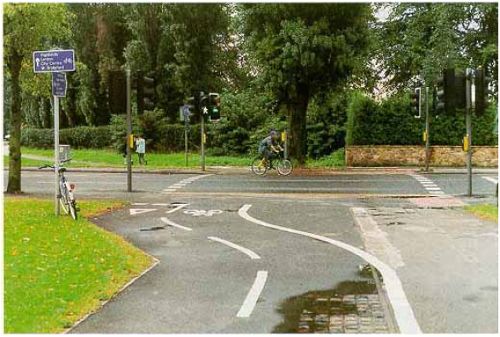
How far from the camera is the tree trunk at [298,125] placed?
109 feet

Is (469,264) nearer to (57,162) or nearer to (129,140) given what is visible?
(57,162)

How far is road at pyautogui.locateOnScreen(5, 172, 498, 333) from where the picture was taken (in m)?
7.06

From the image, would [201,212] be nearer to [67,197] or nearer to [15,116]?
[67,197]

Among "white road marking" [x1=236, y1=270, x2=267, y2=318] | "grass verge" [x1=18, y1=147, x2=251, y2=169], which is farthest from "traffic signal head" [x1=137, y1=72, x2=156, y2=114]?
"grass verge" [x1=18, y1=147, x2=251, y2=169]

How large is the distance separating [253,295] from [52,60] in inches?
295

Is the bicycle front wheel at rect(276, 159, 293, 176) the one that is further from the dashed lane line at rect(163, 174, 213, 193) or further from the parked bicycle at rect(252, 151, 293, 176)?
the dashed lane line at rect(163, 174, 213, 193)

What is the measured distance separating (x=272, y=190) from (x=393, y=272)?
13.8m

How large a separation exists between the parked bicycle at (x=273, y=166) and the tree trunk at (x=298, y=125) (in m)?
3.42

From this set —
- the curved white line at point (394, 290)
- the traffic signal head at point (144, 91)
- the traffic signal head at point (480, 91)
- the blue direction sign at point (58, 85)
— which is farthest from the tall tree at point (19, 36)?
the traffic signal head at point (480, 91)

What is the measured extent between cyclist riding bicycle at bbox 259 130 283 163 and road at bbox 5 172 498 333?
7.55 meters

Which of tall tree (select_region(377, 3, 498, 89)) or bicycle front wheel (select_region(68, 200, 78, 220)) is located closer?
bicycle front wheel (select_region(68, 200, 78, 220))

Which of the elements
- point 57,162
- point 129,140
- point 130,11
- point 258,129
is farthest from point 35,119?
point 57,162

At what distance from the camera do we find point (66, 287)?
8.46 m

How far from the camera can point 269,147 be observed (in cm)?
2895
